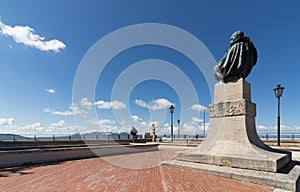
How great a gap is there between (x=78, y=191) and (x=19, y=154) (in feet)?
17.7

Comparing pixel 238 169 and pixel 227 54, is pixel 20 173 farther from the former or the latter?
pixel 227 54

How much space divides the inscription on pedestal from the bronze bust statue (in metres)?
1.19

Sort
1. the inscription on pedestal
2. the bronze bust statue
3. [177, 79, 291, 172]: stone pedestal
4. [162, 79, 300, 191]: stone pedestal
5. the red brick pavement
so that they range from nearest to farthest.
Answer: the red brick pavement < [162, 79, 300, 191]: stone pedestal < [177, 79, 291, 172]: stone pedestal < the inscription on pedestal < the bronze bust statue

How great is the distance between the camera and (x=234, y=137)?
24.8 feet

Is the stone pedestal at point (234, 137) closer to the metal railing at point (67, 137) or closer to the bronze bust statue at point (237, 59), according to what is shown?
the bronze bust statue at point (237, 59)

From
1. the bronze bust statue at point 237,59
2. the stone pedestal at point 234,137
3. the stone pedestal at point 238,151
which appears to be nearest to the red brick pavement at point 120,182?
the stone pedestal at point 238,151

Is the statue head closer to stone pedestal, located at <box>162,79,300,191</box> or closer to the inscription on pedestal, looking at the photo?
stone pedestal, located at <box>162,79,300,191</box>

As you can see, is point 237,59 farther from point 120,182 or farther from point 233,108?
point 120,182

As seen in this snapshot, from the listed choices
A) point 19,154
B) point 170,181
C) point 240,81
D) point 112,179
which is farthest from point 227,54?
point 19,154

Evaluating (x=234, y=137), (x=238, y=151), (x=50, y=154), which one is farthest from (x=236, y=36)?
(x=50, y=154)

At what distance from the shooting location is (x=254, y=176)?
17.4 ft

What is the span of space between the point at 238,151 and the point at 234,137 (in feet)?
2.54

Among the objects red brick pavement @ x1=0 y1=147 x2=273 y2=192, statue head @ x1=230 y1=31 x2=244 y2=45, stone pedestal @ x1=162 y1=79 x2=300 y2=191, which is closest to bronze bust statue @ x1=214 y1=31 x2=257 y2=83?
statue head @ x1=230 y1=31 x2=244 y2=45

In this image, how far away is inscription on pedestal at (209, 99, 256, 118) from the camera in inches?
304
